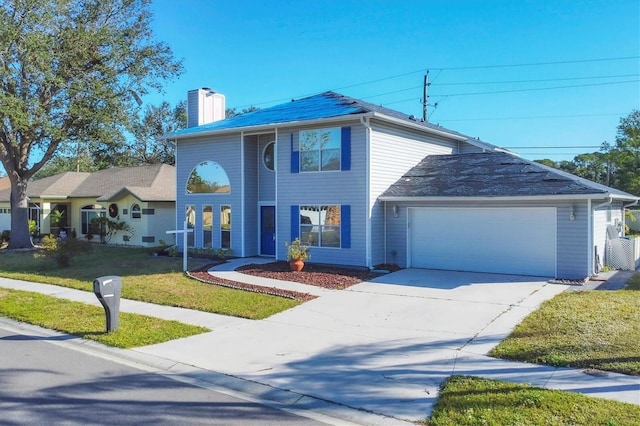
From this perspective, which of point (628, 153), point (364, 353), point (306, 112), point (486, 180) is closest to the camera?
point (364, 353)

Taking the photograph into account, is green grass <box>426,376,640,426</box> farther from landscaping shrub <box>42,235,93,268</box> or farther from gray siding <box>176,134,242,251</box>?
landscaping shrub <box>42,235,93,268</box>

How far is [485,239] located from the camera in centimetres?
1457

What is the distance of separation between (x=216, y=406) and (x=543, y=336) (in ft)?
16.8

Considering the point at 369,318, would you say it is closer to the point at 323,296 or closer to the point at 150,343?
the point at 323,296

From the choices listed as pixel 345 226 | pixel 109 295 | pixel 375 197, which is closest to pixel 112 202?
pixel 345 226

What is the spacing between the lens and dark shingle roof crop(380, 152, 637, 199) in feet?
44.2

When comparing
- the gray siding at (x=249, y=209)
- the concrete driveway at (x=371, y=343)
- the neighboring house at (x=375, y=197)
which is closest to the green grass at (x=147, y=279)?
the concrete driveway at (x=371, y=343)

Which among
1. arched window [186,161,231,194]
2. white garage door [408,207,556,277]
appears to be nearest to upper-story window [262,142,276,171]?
arched window [186,161,231,194]

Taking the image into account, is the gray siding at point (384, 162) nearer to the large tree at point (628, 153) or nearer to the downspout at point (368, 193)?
the downspout at point (368, 193)

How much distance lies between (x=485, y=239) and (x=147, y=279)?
9.95m

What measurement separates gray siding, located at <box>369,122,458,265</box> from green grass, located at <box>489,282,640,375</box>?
651cm

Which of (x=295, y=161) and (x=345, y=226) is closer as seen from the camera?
(x=345, y=226)

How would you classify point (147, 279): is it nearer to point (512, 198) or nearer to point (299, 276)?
point (299, 276)

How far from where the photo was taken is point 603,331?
7.60 metres
